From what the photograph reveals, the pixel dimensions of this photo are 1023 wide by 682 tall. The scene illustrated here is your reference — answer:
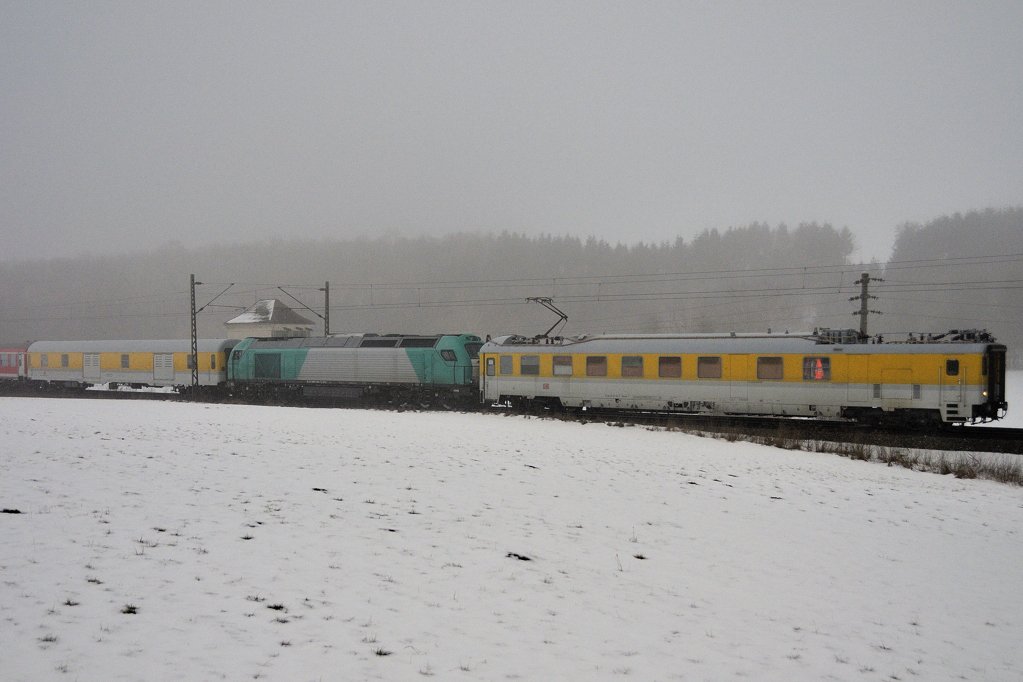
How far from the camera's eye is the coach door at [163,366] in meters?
37.0

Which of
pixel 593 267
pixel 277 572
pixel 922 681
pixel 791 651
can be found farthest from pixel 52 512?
pixel 593 267

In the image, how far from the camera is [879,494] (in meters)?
14.1

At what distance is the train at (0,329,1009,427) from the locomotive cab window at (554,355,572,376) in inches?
1.7

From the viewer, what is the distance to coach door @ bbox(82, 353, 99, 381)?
3909cm

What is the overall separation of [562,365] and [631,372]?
296 centimetres

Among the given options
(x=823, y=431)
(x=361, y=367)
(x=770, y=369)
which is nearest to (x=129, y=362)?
(x=361, y=367)

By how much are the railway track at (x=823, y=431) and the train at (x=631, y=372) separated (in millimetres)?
491

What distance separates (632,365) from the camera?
25312 mm

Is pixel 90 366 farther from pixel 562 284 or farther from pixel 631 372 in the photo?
pixel 562 284

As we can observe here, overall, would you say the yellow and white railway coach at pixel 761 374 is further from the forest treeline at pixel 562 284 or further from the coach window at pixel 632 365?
the forest treeline at pixel 562 284

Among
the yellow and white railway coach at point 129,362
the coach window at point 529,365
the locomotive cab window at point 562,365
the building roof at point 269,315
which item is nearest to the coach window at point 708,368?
the locomotive cab window at point 562,365

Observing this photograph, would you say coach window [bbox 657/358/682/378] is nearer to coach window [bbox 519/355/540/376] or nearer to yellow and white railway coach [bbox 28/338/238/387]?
coach window [bbox 519/355/540/376]

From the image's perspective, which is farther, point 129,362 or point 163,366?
point 129,362

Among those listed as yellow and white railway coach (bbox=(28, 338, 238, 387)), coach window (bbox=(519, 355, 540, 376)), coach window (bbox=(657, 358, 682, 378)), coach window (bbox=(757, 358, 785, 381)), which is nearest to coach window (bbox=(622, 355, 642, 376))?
coach window (bbox=(657, 358, 682, 378))
